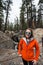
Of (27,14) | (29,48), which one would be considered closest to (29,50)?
(29,48)

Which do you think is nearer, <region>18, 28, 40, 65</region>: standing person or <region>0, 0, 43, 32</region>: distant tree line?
<region>18, 28, 40, 65</region>: standing person

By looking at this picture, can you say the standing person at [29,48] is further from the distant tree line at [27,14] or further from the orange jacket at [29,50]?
the distant tree line at [27,14]

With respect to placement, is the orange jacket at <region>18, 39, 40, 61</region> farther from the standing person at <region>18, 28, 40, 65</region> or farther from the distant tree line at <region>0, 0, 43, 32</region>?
the distant tree line at <region>0, 0, 43, 32</region>

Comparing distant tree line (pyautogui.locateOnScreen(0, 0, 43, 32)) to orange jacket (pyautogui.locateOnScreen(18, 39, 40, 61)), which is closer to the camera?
orange jacket (pyautogui.locateOnScreen(18, 39, 40, 61))

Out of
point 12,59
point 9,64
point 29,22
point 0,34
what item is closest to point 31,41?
point 9,64

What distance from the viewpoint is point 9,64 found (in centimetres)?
1055

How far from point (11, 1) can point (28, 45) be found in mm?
49681

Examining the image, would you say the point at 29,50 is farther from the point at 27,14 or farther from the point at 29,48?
the point at 27,14

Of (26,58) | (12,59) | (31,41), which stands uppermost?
(31,41)

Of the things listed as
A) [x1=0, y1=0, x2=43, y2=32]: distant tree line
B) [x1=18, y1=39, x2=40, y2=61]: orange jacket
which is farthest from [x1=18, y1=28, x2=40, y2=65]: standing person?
[x1=0, y1=0, x2=43, y2=32]: distant tree line

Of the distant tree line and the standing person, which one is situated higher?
the standing person

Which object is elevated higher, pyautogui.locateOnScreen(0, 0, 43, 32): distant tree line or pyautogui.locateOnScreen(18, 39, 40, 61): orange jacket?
pyautogui.locateOnScreen(18, 39, 40, 61): orange jacket

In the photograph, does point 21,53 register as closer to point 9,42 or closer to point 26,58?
point 26,58

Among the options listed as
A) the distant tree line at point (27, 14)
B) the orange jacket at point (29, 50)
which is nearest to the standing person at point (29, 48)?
the orange jacket at point (29, 50)
